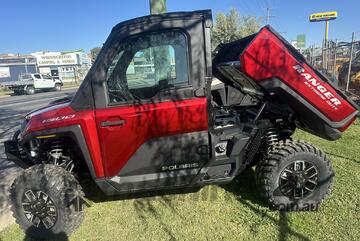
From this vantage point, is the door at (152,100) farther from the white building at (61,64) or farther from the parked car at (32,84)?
the white building at (61,64)

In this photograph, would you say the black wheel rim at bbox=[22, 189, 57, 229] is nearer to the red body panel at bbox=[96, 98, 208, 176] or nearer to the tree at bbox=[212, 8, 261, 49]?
the red body panel at bbox=[96, 98, 208, 176]

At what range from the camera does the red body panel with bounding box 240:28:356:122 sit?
3453 mm

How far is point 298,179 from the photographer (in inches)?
150

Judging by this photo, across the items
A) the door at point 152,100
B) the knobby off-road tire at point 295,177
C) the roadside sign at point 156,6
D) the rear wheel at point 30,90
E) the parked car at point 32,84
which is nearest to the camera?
the door at point 152,100

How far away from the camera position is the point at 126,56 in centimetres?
341

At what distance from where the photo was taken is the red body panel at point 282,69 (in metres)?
3.45

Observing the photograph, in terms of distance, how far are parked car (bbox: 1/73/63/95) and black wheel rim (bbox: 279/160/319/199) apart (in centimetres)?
2910

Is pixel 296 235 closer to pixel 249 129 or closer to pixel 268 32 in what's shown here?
pixel 249 129

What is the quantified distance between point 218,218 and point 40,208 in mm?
2066

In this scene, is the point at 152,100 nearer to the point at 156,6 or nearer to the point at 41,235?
the point at 41,235

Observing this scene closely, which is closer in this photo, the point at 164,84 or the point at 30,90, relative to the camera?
the point at 164,84

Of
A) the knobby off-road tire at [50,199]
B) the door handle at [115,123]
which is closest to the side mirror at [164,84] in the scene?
the door handle at [115,123]

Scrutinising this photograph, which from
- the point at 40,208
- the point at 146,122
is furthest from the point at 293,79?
the point at 40,208

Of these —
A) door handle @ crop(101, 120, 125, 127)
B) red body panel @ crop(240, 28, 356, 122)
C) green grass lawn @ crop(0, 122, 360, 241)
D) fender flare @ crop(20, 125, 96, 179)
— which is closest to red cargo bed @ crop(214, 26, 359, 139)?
red body panel @ crop(240, 28, 356, 122)
